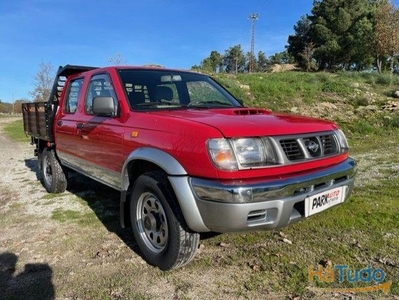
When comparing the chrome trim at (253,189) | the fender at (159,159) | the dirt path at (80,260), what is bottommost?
the dirt path at (80,260)

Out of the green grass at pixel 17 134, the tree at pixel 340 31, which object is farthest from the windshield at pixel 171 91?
the tree at pixel 340 31

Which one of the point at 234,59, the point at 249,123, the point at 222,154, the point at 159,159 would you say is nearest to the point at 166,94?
the point at 159,159

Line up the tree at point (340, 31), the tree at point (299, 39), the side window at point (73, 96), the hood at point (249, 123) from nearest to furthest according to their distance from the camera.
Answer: the hood at point (249, 123), the side window at point (73, 96), the tree at point (340, 31), the tree at point (299, 39)

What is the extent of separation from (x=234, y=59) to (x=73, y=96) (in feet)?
195

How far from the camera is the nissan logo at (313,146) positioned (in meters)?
2.87

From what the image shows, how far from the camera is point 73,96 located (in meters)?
4.69

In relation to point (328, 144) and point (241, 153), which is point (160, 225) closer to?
point (241, 153)

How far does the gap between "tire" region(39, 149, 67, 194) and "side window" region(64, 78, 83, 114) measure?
111 cm

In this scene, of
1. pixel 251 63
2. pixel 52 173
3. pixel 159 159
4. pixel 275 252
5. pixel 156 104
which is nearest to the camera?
pixel 159 159

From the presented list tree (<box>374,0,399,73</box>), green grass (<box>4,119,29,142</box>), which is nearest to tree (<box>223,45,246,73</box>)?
tree (<box>374,0,399,73</box>)

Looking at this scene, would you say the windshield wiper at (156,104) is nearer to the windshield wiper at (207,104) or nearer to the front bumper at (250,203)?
the windshield wiper at (207,104)

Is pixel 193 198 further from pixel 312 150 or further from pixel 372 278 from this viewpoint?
pixel 372 278

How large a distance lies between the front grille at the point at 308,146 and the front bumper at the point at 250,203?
0.20m

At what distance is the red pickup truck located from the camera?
2.45m
